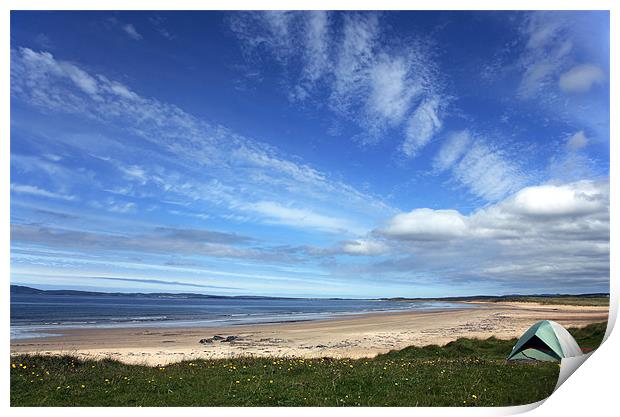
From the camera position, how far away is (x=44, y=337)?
90.6ft

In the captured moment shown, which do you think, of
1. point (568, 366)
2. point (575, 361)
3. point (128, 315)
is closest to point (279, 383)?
point (568, 366)

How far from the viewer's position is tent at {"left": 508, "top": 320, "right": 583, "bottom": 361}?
13658mm

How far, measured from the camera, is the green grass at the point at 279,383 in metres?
9.59

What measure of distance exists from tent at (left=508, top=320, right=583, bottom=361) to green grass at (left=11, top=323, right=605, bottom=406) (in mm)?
872

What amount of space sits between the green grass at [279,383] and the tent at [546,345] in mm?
872

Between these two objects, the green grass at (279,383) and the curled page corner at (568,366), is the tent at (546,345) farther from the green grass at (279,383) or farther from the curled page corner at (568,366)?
the curled page corner at (568,366)

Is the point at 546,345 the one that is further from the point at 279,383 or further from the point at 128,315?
the point at 128,315

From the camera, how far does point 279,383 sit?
1079cm

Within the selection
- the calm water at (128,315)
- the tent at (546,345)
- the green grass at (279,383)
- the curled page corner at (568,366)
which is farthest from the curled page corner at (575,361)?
the calm water at (128,315)

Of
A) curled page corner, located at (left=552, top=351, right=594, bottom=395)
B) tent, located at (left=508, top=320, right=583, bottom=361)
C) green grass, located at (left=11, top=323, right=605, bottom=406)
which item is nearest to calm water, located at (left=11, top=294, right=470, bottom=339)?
green grass, located at (left=11, top=323, right=605, bottom=406)

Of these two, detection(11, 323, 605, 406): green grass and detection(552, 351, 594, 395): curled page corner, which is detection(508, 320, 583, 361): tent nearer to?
detection(11, 323, 605, 406): green grass

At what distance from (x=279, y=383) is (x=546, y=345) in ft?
29.3
